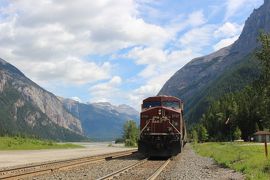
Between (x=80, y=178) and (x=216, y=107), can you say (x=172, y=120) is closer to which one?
(x=80, y=178)

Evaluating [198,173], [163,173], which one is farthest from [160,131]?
[198,173]

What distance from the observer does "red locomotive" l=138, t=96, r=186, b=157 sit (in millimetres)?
36438

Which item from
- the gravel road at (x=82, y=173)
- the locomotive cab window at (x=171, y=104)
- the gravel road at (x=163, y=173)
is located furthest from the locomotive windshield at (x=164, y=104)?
the gravel road at (x=82, y=173)

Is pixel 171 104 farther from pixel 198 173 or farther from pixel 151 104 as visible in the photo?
pixel 198 173

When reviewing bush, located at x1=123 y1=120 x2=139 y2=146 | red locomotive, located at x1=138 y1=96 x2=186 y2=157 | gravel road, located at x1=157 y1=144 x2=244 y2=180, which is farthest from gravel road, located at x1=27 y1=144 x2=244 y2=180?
bush, located at x1=123 y1=120 x2=139 y2=146

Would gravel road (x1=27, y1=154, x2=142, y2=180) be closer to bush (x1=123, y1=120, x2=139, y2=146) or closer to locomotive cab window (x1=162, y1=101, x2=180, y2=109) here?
locomotive cab window (x1=162, y1=101, x2=180, y2=109)

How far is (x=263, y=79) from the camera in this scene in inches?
1090

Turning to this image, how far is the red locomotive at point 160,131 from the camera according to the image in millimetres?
36438

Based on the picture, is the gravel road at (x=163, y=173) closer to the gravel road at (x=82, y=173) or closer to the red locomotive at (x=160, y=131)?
the gravel road at (x=82, y=173)

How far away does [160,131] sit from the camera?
37.0 meters

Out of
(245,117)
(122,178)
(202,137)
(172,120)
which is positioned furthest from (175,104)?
(202,137)

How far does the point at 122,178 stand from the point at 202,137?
131m

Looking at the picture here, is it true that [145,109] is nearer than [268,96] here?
No

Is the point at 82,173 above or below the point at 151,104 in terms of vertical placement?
below
